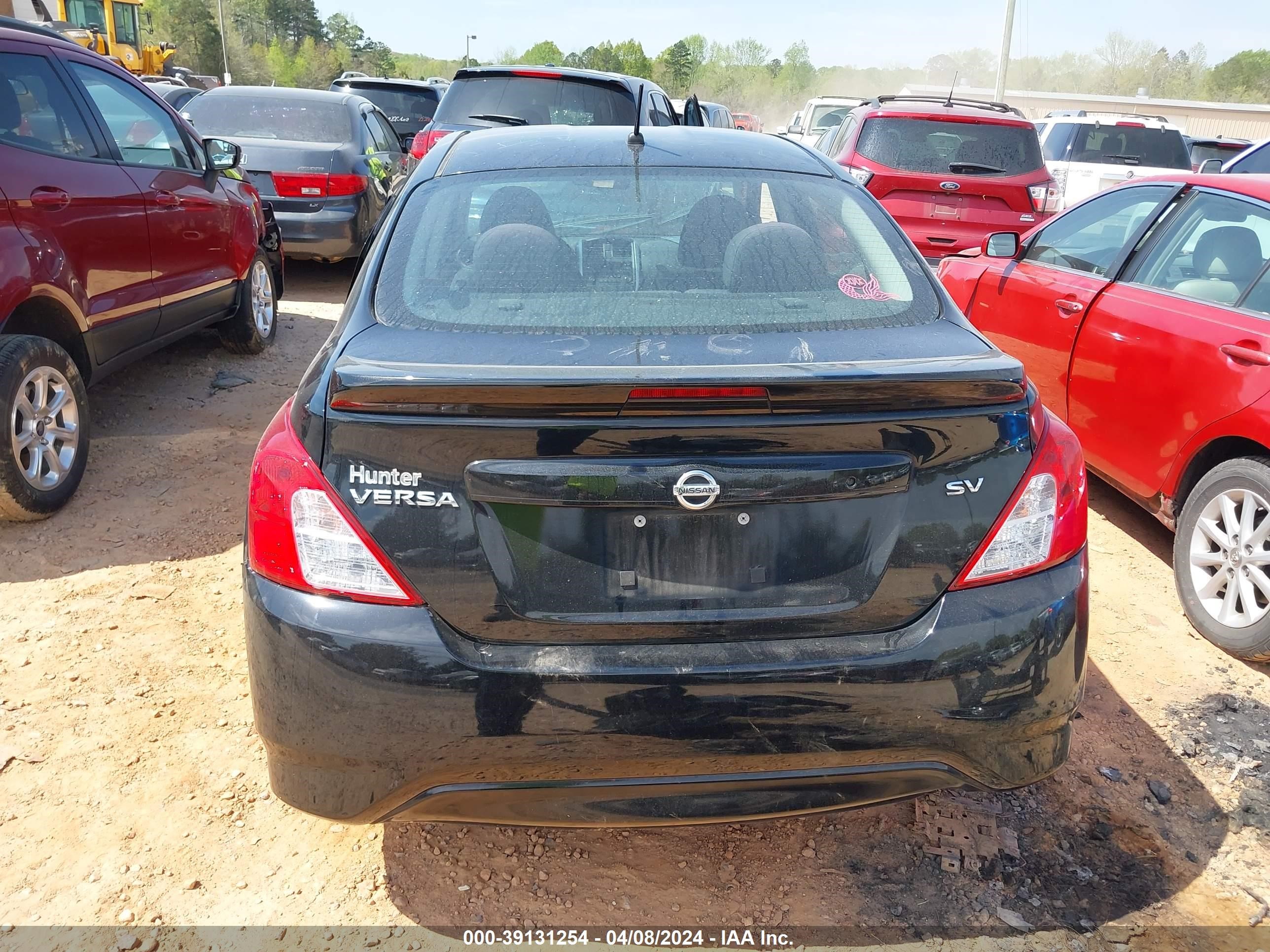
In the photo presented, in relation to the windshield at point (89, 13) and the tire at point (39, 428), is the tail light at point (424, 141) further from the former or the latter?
the windshield at point (89, 13)

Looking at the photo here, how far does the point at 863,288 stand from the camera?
2.61 meters

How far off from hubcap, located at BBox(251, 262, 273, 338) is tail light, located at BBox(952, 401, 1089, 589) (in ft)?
19.3

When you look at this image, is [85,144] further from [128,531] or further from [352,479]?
[352,479]

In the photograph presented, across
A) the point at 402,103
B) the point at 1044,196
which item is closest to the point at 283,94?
the point at 1044,196

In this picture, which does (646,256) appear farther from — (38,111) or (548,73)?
(548,73)

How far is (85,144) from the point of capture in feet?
15.9

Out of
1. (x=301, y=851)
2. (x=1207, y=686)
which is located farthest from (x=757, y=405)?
(x=1207, y=686)

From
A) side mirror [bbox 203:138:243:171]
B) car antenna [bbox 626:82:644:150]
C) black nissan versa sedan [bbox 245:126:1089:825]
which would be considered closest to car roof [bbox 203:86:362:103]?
side mirror [bbox 203:138:243:171]

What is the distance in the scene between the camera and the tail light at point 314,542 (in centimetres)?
199

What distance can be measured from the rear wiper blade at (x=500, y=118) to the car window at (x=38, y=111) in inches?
170

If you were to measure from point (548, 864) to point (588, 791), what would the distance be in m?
0.63

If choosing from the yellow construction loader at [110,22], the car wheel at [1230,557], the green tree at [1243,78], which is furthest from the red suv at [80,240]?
the green tree at [1243,78]

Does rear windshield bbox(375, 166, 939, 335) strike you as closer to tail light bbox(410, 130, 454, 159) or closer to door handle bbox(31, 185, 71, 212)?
door handle bbox(31, 185, 71, 212)

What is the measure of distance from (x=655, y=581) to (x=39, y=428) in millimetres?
3438
